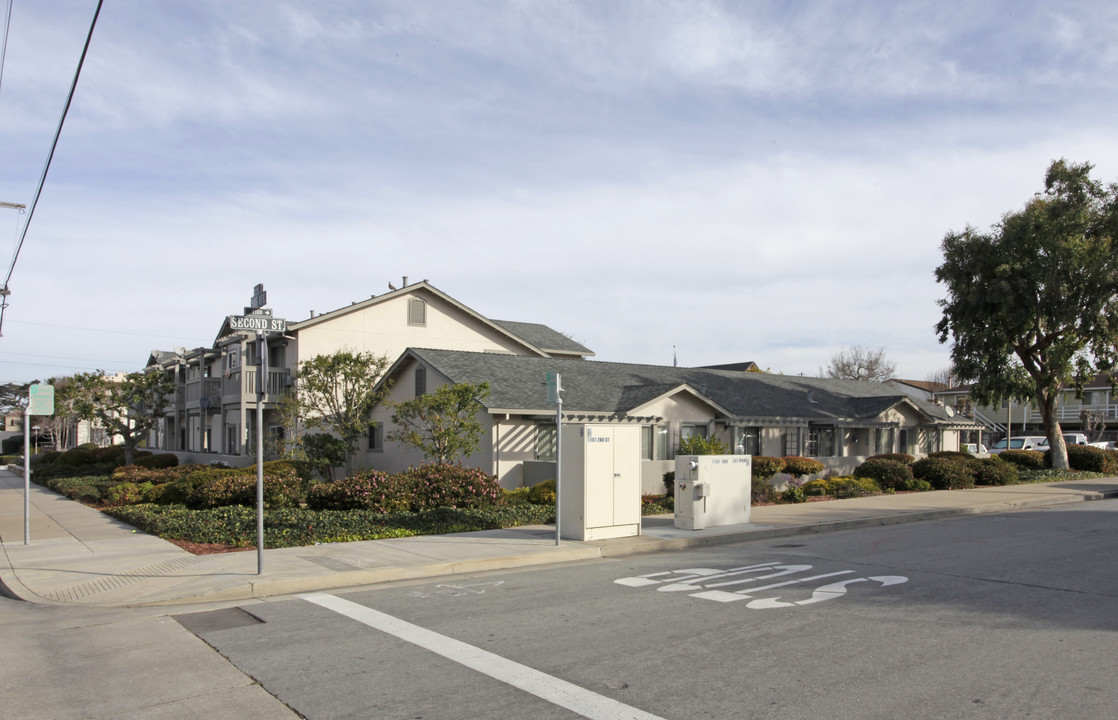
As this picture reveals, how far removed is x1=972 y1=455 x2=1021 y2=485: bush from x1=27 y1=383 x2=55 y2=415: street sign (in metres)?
27.2

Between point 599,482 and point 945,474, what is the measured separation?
55.5ft

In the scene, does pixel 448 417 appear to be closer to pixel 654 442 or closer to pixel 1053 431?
pixel 654 442

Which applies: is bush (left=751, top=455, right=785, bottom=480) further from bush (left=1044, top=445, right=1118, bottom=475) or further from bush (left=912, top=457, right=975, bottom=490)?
bush (left=1044, top=445, right=1118, bottom=475)

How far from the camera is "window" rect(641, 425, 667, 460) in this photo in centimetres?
2456

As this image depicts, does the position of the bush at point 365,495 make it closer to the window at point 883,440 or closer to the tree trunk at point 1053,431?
the window at point 883,440

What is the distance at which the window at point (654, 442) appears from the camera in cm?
2456

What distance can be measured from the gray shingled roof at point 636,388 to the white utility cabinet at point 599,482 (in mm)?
8293

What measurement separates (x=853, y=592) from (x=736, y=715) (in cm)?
491

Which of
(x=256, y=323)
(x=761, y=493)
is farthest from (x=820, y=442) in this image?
(x=256, y=323)

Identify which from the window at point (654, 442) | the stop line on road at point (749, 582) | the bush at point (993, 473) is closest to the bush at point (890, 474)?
the bush at point (993, 473)

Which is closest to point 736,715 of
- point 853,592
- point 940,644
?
point 940,644

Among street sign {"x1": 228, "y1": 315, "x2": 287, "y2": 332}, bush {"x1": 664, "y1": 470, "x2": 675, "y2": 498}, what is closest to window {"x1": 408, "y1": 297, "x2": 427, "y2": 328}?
bush {"x1": 664, "y1": 470, "x2": 675, "y2": 498}

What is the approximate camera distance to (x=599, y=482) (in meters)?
14.0

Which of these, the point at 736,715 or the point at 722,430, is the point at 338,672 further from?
the point at 722,430
